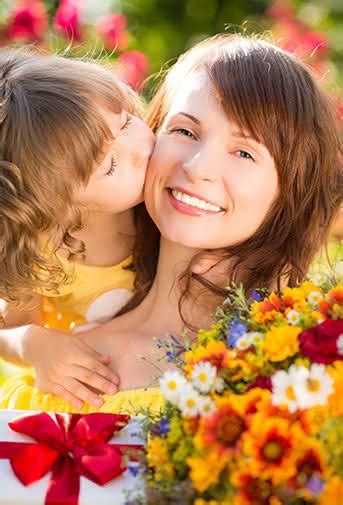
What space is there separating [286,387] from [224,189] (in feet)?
2.91

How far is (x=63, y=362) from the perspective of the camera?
2305 millimetres

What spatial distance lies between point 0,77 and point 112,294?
76 centimetres

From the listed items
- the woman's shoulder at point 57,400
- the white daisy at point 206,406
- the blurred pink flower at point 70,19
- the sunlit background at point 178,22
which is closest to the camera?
the white daisy at point 206,406

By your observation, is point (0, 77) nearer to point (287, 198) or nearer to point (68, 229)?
point (68, 229)

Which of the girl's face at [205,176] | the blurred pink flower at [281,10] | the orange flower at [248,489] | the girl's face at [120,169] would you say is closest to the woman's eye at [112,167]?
the girl's face at [120,169]

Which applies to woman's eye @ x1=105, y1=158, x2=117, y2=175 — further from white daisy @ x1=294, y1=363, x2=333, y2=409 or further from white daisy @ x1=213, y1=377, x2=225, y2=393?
white daisy @ x1=294, y1=363, x2=333, y2=409

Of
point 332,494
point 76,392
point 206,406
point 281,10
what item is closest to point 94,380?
point 76,392

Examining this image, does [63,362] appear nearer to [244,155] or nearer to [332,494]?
[244,155]

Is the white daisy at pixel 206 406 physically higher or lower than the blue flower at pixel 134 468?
higher

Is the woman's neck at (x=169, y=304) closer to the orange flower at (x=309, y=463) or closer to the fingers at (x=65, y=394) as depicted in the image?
the fingers at (x=65, y=394)

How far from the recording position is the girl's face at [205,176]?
2.16m

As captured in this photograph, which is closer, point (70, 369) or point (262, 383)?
point (262, 383)

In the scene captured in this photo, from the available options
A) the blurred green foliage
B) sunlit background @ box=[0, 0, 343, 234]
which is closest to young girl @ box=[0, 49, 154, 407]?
sunlit background @ box=[0, 0, 343, 234]

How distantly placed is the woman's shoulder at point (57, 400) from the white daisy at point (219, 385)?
57 cm
